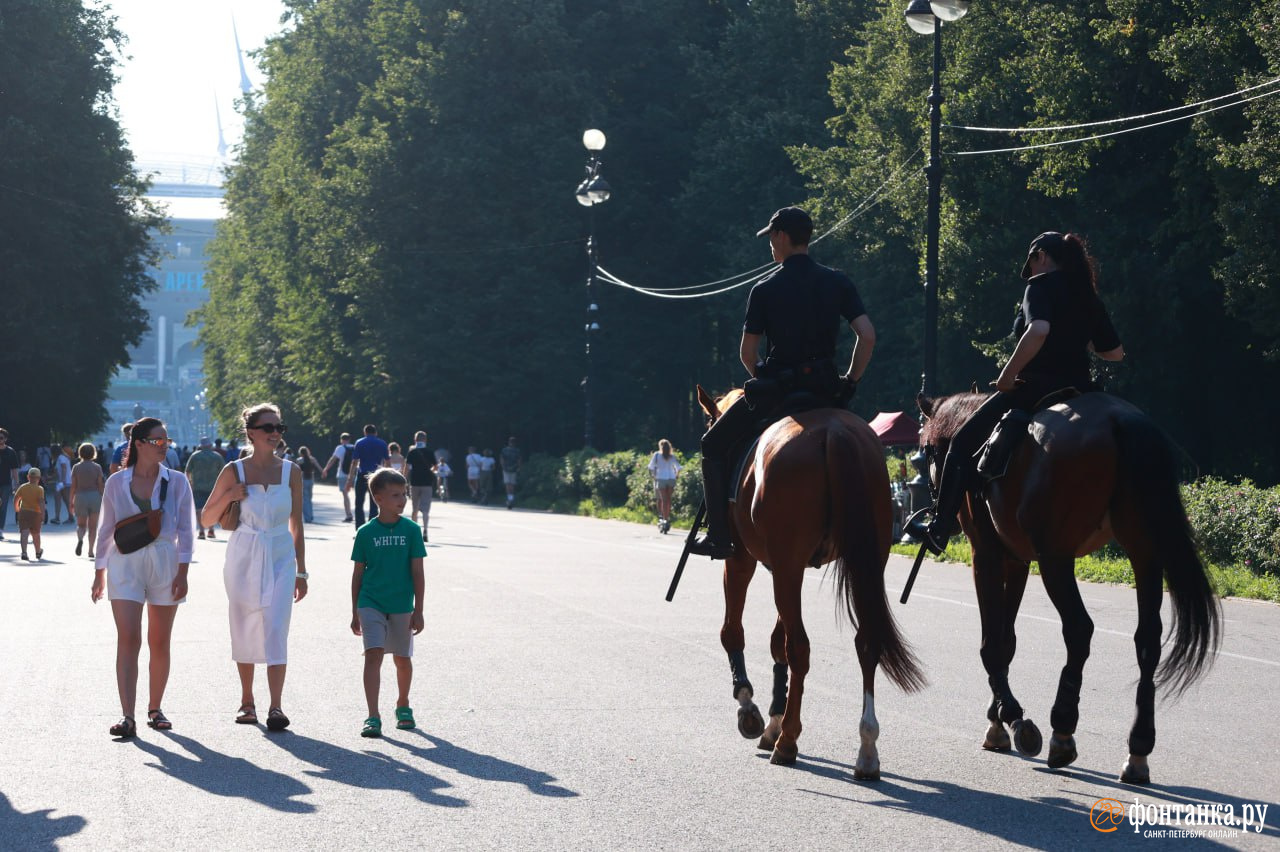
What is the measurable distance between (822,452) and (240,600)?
12.1ft

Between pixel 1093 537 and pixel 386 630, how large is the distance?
12.9ft

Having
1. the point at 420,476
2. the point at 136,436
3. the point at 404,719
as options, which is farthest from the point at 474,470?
the point at 404,719

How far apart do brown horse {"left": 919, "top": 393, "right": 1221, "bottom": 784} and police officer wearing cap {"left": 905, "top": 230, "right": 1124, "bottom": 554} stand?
208mm

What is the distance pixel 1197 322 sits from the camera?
35500mm

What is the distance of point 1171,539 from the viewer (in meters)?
7.96

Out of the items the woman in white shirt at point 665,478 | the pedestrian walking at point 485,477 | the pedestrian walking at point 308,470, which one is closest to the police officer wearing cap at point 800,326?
the woman in white shirt at point 665,478

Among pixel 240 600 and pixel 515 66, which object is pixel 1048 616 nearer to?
pixel 240 600

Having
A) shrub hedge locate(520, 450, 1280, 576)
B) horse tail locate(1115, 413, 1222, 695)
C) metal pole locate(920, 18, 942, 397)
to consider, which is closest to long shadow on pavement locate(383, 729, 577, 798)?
horse tail locate(1115, 413, 1222, 695)

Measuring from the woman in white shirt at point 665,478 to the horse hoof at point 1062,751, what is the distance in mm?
26994

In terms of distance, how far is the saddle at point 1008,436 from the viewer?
8594 millimetres

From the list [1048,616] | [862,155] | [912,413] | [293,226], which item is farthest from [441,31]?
[1048,616]

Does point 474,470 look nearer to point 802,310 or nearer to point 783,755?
point 802,310

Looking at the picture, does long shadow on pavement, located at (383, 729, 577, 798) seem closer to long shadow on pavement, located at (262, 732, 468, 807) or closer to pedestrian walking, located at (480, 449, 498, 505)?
long shadow on pavement, located at (262, 732, 468, 807)

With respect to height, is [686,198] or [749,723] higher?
[686,198]
